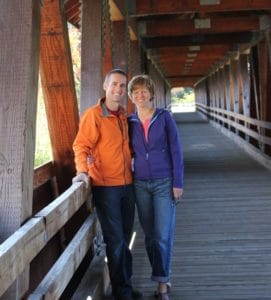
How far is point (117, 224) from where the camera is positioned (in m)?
3.20

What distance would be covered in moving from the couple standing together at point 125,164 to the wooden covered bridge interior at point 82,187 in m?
0.16

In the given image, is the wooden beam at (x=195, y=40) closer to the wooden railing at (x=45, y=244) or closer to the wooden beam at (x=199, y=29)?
the wooden beam at (x=199, y=29)

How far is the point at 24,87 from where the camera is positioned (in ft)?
7.53

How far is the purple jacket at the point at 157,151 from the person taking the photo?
10.4ft

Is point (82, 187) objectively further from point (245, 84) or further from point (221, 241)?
point (245, 84)

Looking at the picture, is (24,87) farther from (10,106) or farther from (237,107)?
(237,107)

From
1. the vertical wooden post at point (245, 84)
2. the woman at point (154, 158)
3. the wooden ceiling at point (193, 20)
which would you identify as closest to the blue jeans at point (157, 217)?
the woman at point (154, 158)

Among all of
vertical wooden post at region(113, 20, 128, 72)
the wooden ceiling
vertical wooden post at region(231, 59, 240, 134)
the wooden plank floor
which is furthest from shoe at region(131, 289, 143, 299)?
vertical wooden post at region(231, 59, 240, 134)

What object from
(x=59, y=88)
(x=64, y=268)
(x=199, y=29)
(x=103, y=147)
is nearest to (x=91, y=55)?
(x=59, y=88)

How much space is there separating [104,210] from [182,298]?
0.85 meters

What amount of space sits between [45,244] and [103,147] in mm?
912

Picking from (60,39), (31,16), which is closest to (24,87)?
(31,16)

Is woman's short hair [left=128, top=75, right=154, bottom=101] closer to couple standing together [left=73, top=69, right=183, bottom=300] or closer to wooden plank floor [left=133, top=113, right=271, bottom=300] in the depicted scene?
couple standing together [left=73, top=69, right=183, bottom=300]

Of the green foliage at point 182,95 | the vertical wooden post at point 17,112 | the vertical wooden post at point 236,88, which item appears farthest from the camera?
the green foliage at point 182,95
